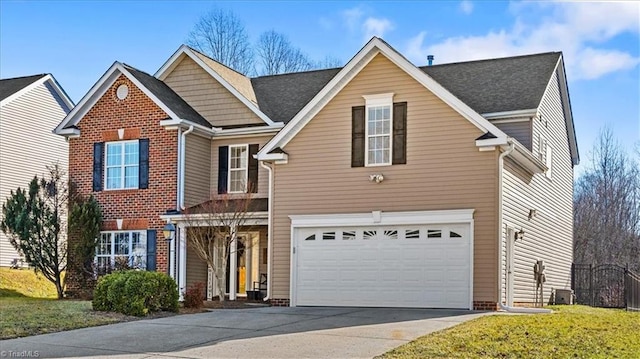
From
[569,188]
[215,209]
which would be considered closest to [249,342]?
[215,209]

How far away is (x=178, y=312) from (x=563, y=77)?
566 inches

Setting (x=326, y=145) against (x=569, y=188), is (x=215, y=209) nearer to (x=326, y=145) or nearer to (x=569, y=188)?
(x=326, y=145)

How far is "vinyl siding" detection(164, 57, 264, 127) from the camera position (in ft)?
79.9

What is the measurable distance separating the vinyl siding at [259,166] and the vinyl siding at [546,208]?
7.19 meters

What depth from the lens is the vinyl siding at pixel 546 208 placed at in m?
19.8

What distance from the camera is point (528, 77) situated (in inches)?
896

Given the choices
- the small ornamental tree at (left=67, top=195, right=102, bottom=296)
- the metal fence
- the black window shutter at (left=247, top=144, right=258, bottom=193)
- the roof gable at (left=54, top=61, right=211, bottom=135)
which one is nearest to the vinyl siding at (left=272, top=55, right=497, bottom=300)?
the black window shutter at (left=247, top=144, right=258, bottom=193)

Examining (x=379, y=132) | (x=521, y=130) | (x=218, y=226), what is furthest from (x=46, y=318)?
(x=521, y=130)

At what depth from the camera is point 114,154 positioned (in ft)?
78.8

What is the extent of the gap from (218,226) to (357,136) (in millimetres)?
4759

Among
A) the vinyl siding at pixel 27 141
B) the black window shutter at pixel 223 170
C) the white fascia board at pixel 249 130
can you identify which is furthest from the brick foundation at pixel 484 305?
the vinyl siding at pixel 27 141

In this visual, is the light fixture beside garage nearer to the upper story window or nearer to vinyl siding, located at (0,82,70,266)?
the upper story window

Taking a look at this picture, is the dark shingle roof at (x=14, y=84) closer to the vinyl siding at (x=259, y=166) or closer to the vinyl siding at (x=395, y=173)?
the vinyl siding at (x=259, y=166)

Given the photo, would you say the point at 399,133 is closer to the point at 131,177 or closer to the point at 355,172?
the point at 355,172
